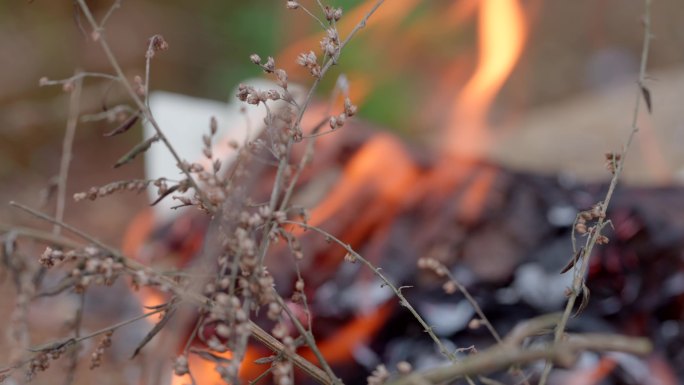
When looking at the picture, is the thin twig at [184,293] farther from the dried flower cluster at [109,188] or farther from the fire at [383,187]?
the fire at [383,187]

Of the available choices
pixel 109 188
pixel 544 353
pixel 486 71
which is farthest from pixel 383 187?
pixel 544 353

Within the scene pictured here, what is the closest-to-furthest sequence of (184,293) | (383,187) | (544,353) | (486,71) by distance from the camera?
1. (544,353)
2. (184,293)
3. (383,187)
4. (486,71)

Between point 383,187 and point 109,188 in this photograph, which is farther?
point 383,187

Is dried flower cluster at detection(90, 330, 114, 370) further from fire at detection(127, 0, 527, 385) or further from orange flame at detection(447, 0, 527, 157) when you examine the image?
orange flame at detection(447, 0, 527, 157)

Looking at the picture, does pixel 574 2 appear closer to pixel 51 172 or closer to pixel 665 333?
pixel 51 172

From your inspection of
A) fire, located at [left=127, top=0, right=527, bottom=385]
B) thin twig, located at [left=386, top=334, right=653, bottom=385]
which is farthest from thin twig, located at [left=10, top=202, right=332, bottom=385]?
fire, located at [left=127, top=0, right=527, bottom=385]

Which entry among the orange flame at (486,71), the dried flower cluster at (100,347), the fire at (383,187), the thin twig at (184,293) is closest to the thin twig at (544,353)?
the thin twig at (184,293)

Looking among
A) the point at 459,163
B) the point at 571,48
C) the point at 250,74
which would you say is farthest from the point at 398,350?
the point at 571,48

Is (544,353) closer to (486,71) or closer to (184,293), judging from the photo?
(184,293)
